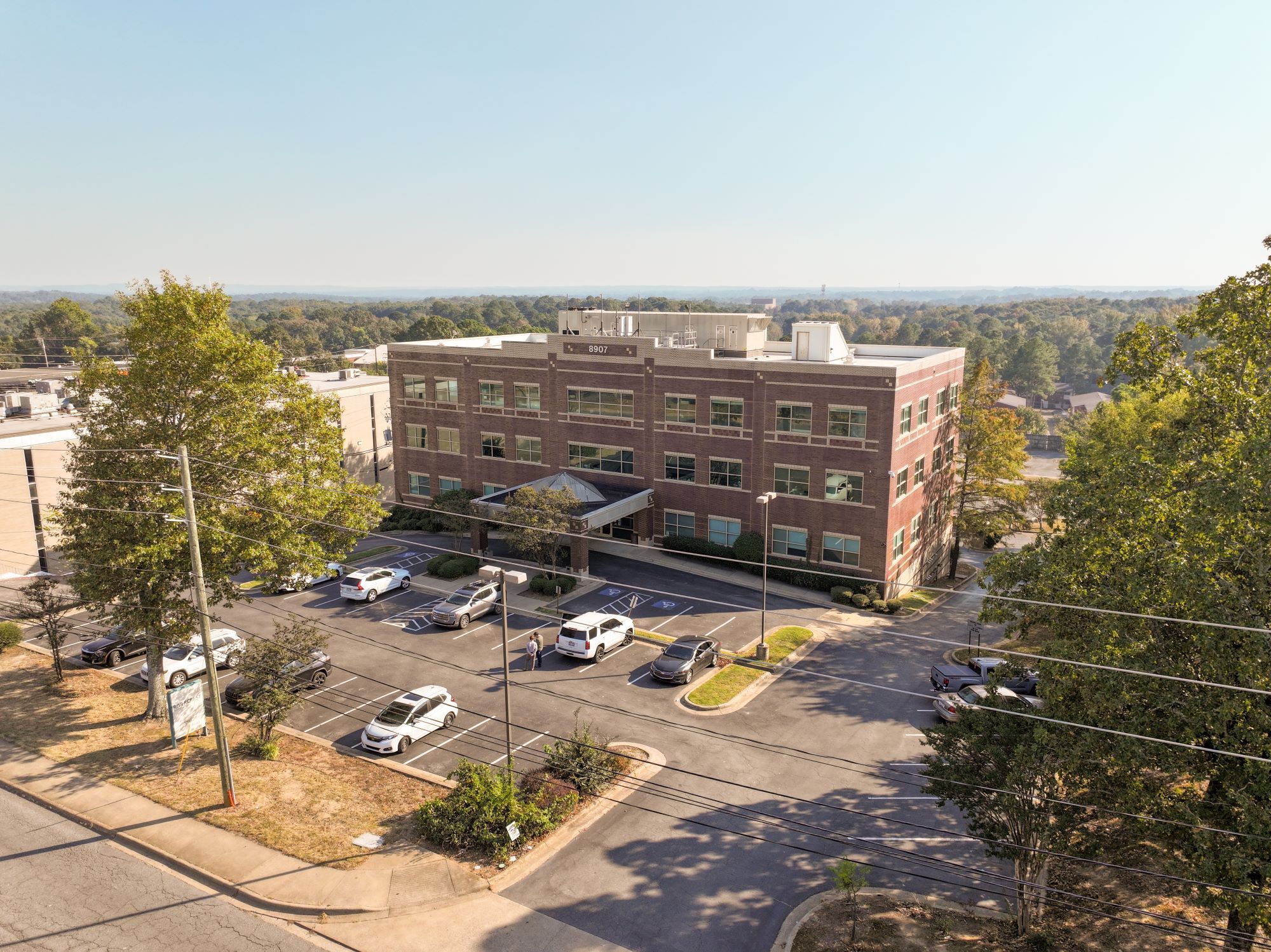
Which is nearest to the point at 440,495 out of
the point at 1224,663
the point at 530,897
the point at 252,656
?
the point at 252,656

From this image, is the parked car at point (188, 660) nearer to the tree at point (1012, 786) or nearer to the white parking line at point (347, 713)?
the white parking line at point (347, 713)

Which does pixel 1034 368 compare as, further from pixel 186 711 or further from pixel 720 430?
pixel 186 711

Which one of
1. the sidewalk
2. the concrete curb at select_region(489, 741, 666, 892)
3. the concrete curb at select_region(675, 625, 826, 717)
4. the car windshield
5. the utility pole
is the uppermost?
the utility pole

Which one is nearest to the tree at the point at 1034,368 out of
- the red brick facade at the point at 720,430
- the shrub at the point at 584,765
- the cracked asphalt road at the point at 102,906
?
the red brick facade at the point at 720,430

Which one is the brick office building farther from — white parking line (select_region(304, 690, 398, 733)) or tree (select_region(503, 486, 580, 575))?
white parking line (select_region(304, 690, 398, 733))

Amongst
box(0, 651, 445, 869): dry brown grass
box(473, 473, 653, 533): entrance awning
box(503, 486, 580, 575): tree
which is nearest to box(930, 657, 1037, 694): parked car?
box(503, 486, 580, 575): tree

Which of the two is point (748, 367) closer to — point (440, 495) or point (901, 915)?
point (440, 495)
